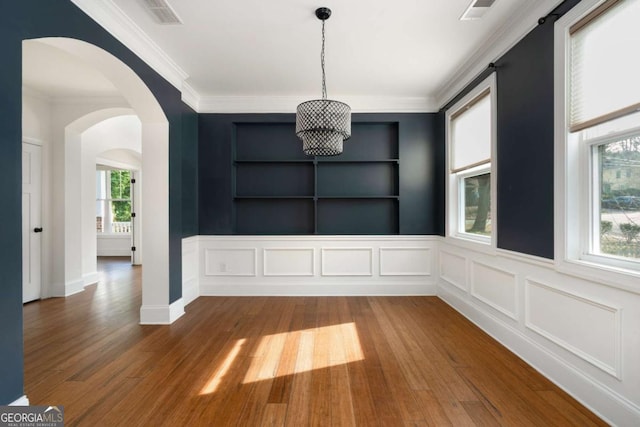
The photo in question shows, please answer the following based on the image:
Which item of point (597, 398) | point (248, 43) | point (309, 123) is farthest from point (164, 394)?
point (248, 43)

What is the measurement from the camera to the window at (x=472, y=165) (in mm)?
3127

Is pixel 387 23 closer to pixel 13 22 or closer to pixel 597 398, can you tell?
pixel 13 22

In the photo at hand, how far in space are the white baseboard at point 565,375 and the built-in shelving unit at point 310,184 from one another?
6.38 feet

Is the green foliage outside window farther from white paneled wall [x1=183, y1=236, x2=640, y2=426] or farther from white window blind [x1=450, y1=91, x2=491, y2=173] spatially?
white window blind [x1=450, y1=91, x2=491, y2=173]

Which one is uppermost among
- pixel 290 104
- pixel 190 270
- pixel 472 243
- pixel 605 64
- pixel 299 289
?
pixel 290 104

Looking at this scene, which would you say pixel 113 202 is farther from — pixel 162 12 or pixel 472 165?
pixel 472 165

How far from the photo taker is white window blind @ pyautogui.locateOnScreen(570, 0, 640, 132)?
5.43 ft

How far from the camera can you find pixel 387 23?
8.43 feet

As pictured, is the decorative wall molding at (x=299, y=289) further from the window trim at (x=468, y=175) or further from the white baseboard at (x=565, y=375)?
the white baseboard at (x=565, y=375)

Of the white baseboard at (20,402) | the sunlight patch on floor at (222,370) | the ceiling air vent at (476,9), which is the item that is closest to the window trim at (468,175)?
the ceiling air vent at (476,9)

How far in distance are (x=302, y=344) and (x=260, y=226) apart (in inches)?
85.0

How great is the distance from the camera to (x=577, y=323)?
6.46 feet

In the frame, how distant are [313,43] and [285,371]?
2868 mm

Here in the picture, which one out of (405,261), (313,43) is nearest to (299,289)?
(405,261)
